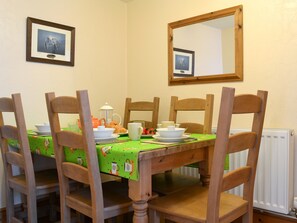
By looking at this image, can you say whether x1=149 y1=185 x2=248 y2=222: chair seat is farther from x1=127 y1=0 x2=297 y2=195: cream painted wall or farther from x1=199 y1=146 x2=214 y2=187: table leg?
x1=127 y1=0 x2=297 y2=195: cream painted wall

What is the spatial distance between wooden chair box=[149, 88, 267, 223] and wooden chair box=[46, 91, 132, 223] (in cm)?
24

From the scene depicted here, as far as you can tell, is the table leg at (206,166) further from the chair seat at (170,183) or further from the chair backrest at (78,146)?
the chair backrest at (78,146)

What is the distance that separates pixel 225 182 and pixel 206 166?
19.9 inches

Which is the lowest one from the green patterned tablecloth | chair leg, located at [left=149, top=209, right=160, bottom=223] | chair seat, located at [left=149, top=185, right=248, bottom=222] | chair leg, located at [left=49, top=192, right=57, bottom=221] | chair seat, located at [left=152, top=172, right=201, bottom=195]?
chair leg, located at [left=49, top=192, right=57, bottom=221]

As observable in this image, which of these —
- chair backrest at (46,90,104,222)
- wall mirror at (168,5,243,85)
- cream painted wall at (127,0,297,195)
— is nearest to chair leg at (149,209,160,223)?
chair backrest at (46,90,104,222)

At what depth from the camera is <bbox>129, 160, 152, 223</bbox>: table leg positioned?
1.22m

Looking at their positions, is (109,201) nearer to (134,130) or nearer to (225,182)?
(134,130)

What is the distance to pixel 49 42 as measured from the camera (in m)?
2.42

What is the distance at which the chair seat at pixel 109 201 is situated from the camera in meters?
1.38

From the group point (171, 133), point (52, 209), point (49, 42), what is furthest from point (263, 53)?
point (52, 209)

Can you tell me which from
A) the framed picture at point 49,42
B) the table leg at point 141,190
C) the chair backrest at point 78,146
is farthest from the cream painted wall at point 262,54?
the chair backrest at point 78,146

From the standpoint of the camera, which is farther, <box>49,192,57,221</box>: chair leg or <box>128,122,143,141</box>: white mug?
<box>49,192,57,221</box>: chair leg

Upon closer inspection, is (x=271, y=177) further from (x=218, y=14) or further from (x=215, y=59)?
(x=218, y=14)

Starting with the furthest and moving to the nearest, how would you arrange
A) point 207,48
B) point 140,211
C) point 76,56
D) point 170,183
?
point 76,56, point 207,48, point 170,183, point 140,211
